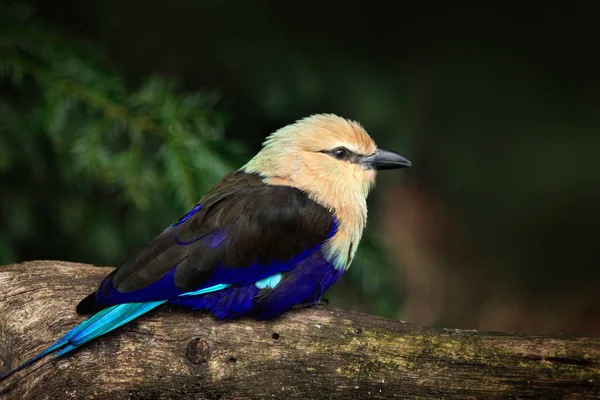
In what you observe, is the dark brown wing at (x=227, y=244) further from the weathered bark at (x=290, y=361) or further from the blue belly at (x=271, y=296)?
the weathered bark at (x=290, y=361)

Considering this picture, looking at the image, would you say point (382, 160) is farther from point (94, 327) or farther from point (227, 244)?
point (94, 327)

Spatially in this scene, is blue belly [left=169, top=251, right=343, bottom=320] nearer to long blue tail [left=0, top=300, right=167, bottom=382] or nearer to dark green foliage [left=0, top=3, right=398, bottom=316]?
long blue tail [left=0, top=300, right=167, bottom=382]

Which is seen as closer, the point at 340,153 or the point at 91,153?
the point at 340,153

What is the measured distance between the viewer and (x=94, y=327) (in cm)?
291

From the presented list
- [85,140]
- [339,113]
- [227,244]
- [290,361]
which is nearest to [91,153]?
[85,140]

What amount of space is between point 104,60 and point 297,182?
1338 millimetres

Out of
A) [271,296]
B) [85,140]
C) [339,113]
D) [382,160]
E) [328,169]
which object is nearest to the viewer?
[271,296]

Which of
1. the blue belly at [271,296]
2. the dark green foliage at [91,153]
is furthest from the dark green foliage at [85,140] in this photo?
the blue belly at [271,296]

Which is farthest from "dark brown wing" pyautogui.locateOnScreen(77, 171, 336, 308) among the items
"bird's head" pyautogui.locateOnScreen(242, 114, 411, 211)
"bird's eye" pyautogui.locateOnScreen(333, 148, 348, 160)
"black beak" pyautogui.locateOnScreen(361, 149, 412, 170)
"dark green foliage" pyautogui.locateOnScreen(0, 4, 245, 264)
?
"dark green foliage" pyautogui.locateOnScreen(0, 4, 245, 264)

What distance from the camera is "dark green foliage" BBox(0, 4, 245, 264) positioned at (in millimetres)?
3943

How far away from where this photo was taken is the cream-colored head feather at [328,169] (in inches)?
137

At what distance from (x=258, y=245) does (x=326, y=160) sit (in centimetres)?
59

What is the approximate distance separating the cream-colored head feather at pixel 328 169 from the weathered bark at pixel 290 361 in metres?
0.50

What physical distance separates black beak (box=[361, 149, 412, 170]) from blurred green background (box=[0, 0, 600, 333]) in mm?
682
